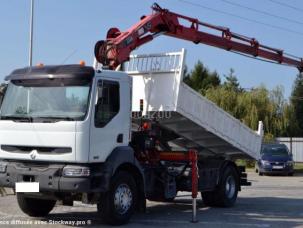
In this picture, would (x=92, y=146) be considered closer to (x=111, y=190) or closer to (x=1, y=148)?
(x=111, y=190)

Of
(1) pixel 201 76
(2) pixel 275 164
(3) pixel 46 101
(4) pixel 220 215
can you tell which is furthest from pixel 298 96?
(3) pixel 46 101

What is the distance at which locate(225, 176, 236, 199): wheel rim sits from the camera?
14.4 m

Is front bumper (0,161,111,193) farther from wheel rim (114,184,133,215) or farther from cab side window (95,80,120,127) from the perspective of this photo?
cab side window (95,80,120,127)

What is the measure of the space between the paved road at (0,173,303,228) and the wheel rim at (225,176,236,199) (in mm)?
343

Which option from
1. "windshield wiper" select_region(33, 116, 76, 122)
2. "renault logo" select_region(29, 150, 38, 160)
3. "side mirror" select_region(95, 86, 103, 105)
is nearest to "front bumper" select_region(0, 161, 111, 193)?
"renault logo" select_region(29, 150, 38, 160)

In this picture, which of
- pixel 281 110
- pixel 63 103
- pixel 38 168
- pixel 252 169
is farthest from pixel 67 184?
pixel 281 110

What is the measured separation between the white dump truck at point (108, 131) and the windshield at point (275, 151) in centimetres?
1556

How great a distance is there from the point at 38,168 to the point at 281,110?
36.1 meters

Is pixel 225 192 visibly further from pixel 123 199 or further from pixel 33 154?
pixel 33 154

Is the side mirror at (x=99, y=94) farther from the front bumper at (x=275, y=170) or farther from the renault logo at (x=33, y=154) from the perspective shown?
the front bumper at (x=275, y=170)

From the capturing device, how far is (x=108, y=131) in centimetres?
1043

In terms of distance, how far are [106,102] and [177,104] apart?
6.63 ft

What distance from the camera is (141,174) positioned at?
1120 centimetres

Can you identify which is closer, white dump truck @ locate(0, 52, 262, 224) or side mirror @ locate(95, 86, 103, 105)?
white dump truck @ locate(0, 52, 262, 224)
